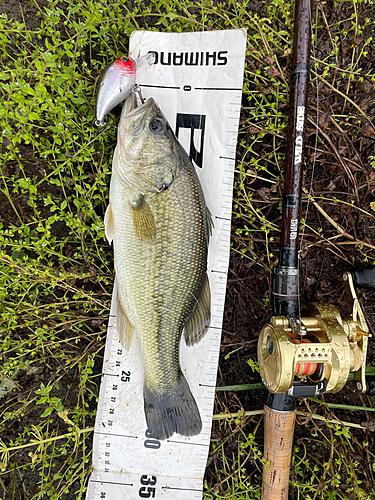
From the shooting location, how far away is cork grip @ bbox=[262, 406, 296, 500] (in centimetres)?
158

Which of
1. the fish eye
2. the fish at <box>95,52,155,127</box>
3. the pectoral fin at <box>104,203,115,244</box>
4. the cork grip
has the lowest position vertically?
the cork grip

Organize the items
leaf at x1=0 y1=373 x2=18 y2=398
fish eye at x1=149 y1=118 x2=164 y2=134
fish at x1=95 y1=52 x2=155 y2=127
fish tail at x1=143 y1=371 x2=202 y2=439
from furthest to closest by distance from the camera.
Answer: leaf at x1=0 y1=373 x2=18 y2=398 → fish tail at x1=143 y1=371 x2=202 y2=439 → fish at x1=95 y1=52 x2=155 y2=127 → fish eye at x1=149 y1=118 x2=164 y2=134

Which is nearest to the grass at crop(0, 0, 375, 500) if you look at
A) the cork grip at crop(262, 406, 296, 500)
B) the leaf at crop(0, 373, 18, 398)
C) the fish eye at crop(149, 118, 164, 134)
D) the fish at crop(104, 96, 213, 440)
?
the leaf at crop(0, 373, 18, 398)

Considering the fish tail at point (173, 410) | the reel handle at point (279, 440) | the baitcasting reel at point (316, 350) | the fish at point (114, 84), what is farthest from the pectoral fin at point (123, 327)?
the fish at point (114, 84)

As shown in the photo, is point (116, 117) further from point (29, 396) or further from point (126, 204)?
A: point (29, 396)

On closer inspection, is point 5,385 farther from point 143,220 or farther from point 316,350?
point 316,350

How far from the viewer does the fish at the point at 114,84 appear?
59.4 inches

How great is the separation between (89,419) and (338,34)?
285cm

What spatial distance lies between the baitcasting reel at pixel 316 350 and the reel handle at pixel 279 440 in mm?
137

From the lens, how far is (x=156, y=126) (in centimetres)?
139

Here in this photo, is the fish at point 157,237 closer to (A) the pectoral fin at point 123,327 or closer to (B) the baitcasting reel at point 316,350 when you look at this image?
(A) the pectoral fin at point 123,327

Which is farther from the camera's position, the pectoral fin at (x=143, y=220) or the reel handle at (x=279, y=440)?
the reel handle at (x=279, y=440)

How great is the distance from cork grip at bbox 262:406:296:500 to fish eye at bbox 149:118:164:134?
5.18 feet

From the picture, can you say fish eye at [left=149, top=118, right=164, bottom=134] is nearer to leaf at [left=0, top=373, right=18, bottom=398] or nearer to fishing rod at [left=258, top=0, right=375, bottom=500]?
fishing rod at [left=258, top=0, right=375, bottom=500]
